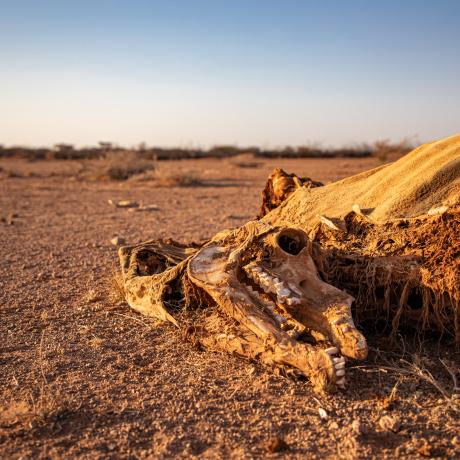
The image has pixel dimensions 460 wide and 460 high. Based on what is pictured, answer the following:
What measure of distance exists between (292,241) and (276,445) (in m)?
1.54

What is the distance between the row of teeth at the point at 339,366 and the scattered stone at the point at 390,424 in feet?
0.98

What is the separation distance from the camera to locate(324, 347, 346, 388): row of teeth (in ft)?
10.5

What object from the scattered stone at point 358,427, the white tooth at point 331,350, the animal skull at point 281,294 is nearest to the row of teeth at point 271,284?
the animal skull at point 281,294

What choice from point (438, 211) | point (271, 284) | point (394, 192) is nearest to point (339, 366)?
point (271, 284)

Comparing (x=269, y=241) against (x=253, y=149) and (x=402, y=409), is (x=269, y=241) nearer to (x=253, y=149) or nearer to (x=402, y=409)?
(x=402, y=409)

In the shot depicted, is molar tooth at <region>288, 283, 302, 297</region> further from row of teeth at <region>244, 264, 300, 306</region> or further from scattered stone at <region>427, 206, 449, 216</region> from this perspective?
scattered stone at <region>427, 206, 449, 216</region>

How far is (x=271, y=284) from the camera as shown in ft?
11.7

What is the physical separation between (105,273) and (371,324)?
10.6 feet

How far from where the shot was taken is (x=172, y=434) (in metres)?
2.96

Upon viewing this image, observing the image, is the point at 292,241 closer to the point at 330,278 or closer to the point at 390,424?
the point at 330,278

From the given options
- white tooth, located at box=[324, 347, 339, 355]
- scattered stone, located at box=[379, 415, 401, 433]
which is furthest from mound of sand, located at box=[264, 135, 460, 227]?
scattered stone, located at box=[379, 415, 401, 433]

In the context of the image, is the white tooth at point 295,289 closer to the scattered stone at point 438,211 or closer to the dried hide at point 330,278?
the dried hide at point 330,278

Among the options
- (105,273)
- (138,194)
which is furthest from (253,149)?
(105,273)

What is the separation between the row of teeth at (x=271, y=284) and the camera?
11.5ft
